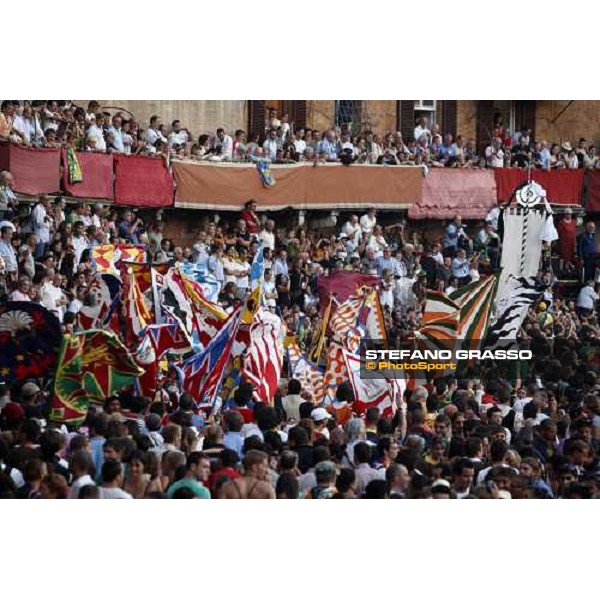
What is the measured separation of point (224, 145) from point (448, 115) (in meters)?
10.1

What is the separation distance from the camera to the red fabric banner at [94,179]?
31375 millimetres

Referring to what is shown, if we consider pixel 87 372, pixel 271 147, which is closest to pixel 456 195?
pixel 271 147

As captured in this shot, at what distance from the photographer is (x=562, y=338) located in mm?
29156

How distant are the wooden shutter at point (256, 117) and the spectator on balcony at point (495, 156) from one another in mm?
4864

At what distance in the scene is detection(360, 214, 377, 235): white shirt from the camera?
35000 millimetres

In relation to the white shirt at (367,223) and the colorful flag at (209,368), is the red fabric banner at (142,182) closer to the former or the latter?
the white shirt at (367,223)

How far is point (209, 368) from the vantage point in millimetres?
21688

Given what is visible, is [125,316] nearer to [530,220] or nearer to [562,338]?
[562,338]

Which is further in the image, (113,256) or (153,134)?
(153,134)

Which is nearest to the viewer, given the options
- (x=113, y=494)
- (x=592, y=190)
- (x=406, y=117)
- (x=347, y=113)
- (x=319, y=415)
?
(x=113, y=494)

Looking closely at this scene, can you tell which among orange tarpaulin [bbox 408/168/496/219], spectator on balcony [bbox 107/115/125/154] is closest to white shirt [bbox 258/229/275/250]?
spectator on balcony [bbox 107/115/125/154]

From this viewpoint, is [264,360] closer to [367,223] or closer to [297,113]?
[367,223]

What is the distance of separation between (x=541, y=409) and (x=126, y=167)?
12759 millimetres

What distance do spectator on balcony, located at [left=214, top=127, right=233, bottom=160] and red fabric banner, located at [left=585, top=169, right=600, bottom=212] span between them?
26.2ft
